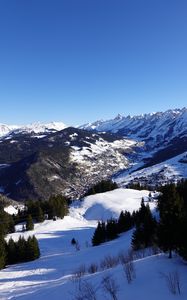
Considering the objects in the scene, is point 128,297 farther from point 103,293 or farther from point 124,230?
point 124,230

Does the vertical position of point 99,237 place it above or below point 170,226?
below

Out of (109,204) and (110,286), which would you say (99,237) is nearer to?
(110,286)

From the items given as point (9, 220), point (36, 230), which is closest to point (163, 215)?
point (36, 230)

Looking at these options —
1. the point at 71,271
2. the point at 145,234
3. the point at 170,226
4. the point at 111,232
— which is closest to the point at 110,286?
the point at 170,226

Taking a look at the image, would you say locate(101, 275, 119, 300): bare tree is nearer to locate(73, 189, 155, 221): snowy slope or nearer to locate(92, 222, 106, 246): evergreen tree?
locate(92, 222, 106, 246): evergreen tree

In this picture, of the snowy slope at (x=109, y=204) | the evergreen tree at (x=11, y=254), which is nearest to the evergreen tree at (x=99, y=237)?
the evergreen tree at (x=11, y=254)

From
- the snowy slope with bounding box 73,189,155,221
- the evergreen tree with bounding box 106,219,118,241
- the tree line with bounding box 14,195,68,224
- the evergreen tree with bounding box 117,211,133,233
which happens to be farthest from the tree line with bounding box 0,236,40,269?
the snowy slope with bounding box 73,189,155,221
